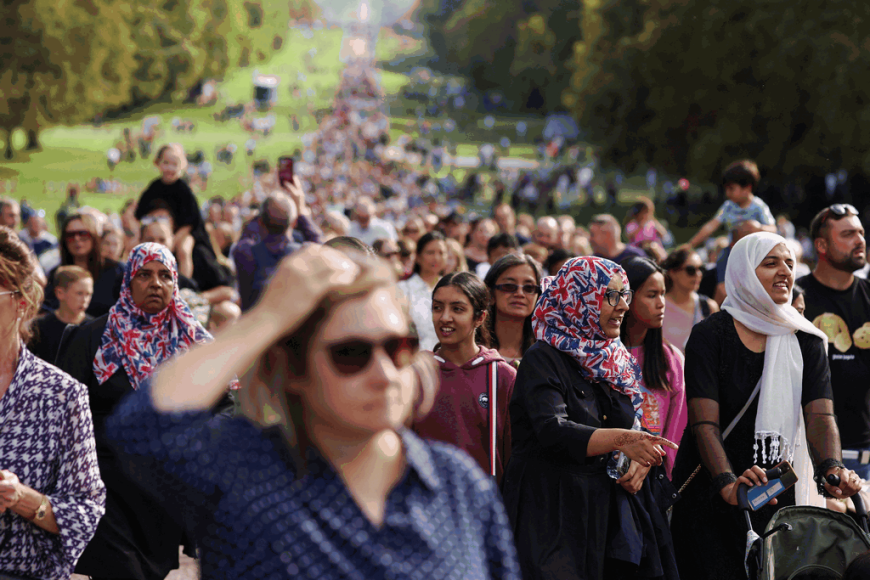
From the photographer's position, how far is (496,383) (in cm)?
523

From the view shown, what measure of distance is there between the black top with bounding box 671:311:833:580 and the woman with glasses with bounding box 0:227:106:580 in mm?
2718

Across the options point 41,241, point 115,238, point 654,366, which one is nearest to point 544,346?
point 654,366

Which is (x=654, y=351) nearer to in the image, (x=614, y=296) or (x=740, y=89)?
(x=614, y=296)

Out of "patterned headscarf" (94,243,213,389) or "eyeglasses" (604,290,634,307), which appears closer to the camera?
"eyeglasses" (604,290,634,307)

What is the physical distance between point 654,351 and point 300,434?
146 inches

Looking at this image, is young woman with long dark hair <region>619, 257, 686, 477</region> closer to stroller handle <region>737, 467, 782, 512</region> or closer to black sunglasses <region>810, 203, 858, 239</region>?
stroller handle <region>737, 467, 782, 512</region>

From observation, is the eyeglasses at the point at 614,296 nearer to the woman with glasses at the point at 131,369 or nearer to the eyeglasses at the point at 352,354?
the woman with glasses at the point at 131,369

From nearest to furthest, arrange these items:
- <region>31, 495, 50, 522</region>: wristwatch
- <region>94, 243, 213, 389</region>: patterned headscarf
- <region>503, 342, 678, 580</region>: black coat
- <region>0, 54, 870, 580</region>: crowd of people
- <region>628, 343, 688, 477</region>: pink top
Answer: <region>0, 54, 870, 580</region>: crowd of people
<region>31, 495, 50, 522</region>: wristwatch
<region>503, 342, 678, 580</region>: black coat
<region>94, 243, 213, 389</region>: patterned headscarf
<region>628, 343, 688, 477</region>: pink top

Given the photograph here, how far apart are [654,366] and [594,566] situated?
1.58 metres

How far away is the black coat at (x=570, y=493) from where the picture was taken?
4.25m

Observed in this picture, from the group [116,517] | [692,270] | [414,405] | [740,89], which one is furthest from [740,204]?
[740,89]

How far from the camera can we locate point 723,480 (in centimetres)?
471

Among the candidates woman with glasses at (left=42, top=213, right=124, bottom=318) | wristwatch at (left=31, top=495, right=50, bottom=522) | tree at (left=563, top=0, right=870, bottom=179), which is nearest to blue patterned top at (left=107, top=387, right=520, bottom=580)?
wristwatch at (left=31, top=495, right=50, bottom=522)

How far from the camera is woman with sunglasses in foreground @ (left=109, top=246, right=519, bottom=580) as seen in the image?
2066 mm
